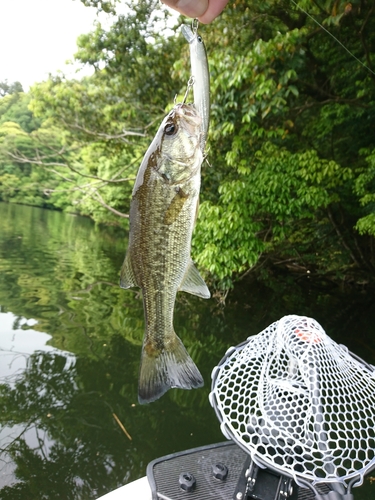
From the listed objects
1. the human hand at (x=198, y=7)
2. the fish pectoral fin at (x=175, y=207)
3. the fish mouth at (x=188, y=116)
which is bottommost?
the fish pectoral fin at (x=175, y=207)

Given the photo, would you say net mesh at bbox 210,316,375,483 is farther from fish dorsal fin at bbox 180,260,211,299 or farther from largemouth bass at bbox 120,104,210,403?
fish dorsal fin at bbox 180,260,211,299

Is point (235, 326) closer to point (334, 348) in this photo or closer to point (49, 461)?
point (49, 461)

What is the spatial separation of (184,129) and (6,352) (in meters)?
7.57

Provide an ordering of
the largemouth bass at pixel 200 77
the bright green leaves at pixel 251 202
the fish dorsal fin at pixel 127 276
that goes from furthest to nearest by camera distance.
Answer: the bright green leaves at pixel 251 202
the fish dorsal fin at pixel 127 276
the largemouth bass at pixel 200 77

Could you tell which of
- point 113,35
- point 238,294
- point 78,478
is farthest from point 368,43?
point 78,478

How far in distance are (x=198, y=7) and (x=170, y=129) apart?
1.76 ft

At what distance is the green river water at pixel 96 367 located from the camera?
197 inches

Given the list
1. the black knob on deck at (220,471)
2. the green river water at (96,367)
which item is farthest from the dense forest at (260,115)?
the black knob on deck at (220,471)

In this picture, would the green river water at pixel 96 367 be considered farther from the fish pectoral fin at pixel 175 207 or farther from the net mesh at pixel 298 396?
the fish pectoral fin at pixel 175 207

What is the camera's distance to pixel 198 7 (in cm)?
156

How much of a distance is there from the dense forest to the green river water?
5.59 feet

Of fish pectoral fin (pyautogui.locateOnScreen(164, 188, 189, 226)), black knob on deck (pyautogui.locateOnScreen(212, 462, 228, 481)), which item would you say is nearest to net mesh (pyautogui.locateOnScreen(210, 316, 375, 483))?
black knob on deck (pyautogui.locateOnScreen(212, 462, 228, 481))

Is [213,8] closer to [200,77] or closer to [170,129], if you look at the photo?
[200,77]

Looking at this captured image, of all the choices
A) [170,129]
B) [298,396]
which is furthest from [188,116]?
[298,396]
